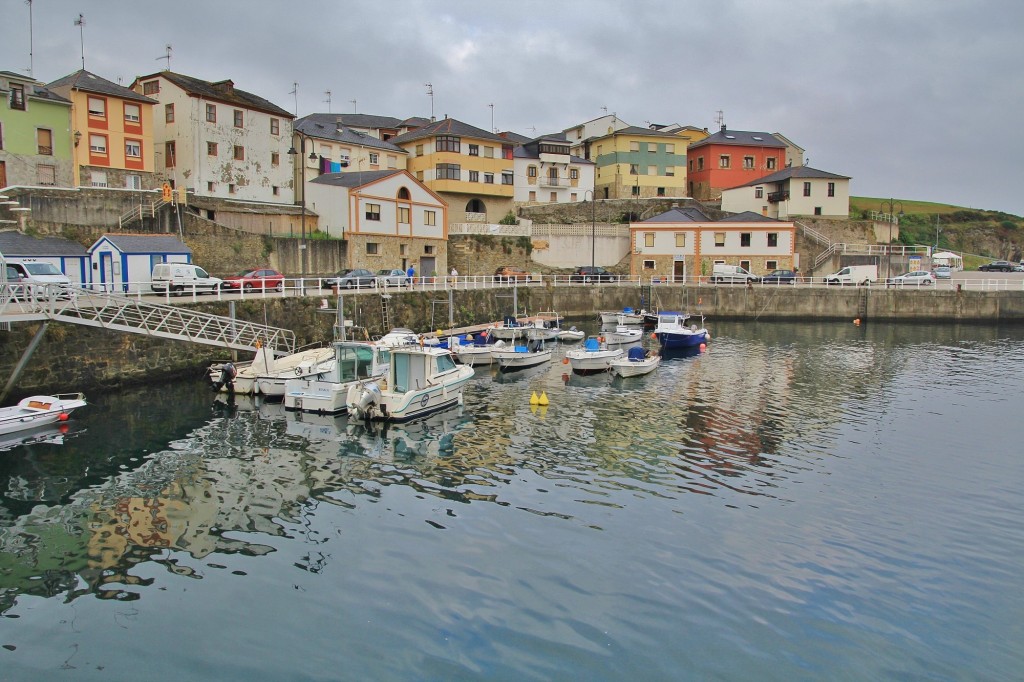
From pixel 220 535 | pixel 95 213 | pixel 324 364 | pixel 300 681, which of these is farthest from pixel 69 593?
pixel 95 213

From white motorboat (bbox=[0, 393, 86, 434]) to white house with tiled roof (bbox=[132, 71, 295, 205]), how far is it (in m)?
32.0

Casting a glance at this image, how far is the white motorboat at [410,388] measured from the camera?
27859 millimetres

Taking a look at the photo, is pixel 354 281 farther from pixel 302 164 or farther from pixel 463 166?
pixel 463 166

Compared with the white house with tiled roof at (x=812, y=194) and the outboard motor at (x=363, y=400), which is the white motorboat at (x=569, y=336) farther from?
the white house with tiled roof at (x=812, y=194)

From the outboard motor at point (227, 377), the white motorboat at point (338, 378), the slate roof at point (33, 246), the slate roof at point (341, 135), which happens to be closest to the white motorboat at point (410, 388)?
the white motorboat at point (338, 378)

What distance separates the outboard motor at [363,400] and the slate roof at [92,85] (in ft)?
127

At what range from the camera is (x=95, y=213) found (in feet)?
147

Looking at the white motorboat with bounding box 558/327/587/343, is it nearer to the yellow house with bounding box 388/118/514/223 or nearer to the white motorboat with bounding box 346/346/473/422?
the white motorboat with bounding box 346/346/473/422

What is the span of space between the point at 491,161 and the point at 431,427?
187 feet

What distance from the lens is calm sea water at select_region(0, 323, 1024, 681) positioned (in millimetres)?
12273

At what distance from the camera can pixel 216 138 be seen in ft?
192

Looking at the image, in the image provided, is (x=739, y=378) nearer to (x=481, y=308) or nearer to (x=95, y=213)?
(x=481, y=308)

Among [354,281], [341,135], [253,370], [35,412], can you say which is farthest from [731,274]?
[35,412]

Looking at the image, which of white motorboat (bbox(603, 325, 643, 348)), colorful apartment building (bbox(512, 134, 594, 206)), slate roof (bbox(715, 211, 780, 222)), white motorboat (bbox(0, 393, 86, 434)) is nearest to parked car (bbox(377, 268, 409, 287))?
white motorboat (bbox(603, 325, 643, 348))
